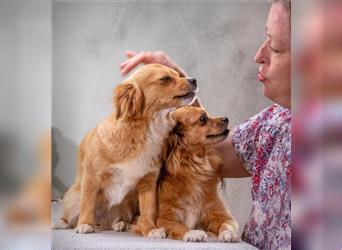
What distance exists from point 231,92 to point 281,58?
172 mm

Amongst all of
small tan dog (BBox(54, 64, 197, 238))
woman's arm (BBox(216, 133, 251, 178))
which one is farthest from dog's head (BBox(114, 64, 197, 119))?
woman's arm (BBox(216, 133, 251, 178))

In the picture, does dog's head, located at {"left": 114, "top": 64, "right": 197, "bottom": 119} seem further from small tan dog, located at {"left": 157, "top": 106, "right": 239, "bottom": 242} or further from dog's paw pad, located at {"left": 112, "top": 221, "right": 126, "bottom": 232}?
dog's paw pad, located at {"left": 112, "top": 221, "right": 126, "bottom": 232}

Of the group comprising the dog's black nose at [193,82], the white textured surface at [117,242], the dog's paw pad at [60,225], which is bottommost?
the white textured surface at [117,242]

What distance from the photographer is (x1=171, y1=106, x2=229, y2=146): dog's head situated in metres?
1.43

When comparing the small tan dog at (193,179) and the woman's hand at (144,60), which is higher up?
the woman's hand at (144,60)

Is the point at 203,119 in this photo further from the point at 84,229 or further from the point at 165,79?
the point at 84,229

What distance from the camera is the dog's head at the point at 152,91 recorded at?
141 cm

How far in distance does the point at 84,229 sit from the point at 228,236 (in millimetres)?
418

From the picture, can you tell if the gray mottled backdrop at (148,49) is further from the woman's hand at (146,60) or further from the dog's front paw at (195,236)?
the dog's front paw at (195,236)

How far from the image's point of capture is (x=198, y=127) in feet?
4.71

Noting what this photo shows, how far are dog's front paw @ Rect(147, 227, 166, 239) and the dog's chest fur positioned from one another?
0.15 m

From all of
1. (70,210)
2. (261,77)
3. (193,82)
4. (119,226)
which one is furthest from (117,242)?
(261,77)

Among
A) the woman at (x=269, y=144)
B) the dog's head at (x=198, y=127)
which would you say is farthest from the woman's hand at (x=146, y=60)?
the dog's head at (x=198, y=127)

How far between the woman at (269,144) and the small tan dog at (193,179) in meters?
0.05
